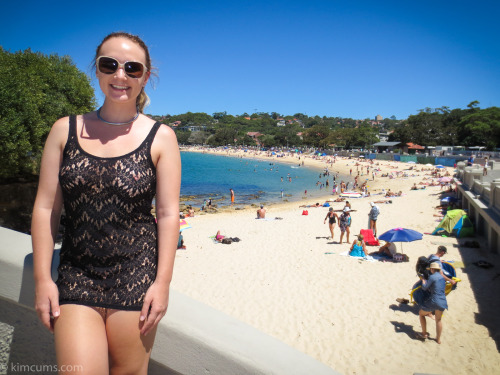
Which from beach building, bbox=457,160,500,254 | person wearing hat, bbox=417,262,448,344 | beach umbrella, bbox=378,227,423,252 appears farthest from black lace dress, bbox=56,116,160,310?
→ beach building, bbox=457,160,500,254

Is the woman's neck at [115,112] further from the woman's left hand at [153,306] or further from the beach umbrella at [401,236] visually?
the beach umbrella at [401,236]

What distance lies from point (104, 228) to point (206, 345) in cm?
60

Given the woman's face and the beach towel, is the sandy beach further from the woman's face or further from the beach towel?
the woman's face

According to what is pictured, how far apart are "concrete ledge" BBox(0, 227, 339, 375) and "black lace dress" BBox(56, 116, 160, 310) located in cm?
17

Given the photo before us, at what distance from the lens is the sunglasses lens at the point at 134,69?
1.43 m

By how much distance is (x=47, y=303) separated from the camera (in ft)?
4.00

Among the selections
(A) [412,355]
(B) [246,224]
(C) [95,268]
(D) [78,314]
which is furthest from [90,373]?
(B) [246,224]

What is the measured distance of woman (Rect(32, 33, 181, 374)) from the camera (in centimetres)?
120

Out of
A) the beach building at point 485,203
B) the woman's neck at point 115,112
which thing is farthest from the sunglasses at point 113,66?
the beach building at point 485,203

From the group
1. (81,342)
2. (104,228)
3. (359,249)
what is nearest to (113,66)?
(104,228)

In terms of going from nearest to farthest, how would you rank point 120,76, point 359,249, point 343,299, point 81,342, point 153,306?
point 81,342
point 153,306
point 120,76
point 343,299
point 359,249

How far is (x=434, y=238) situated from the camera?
39.8ft

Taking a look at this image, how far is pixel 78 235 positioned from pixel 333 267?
9.34 metres

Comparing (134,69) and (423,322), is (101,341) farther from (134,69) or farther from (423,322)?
(423,322)
